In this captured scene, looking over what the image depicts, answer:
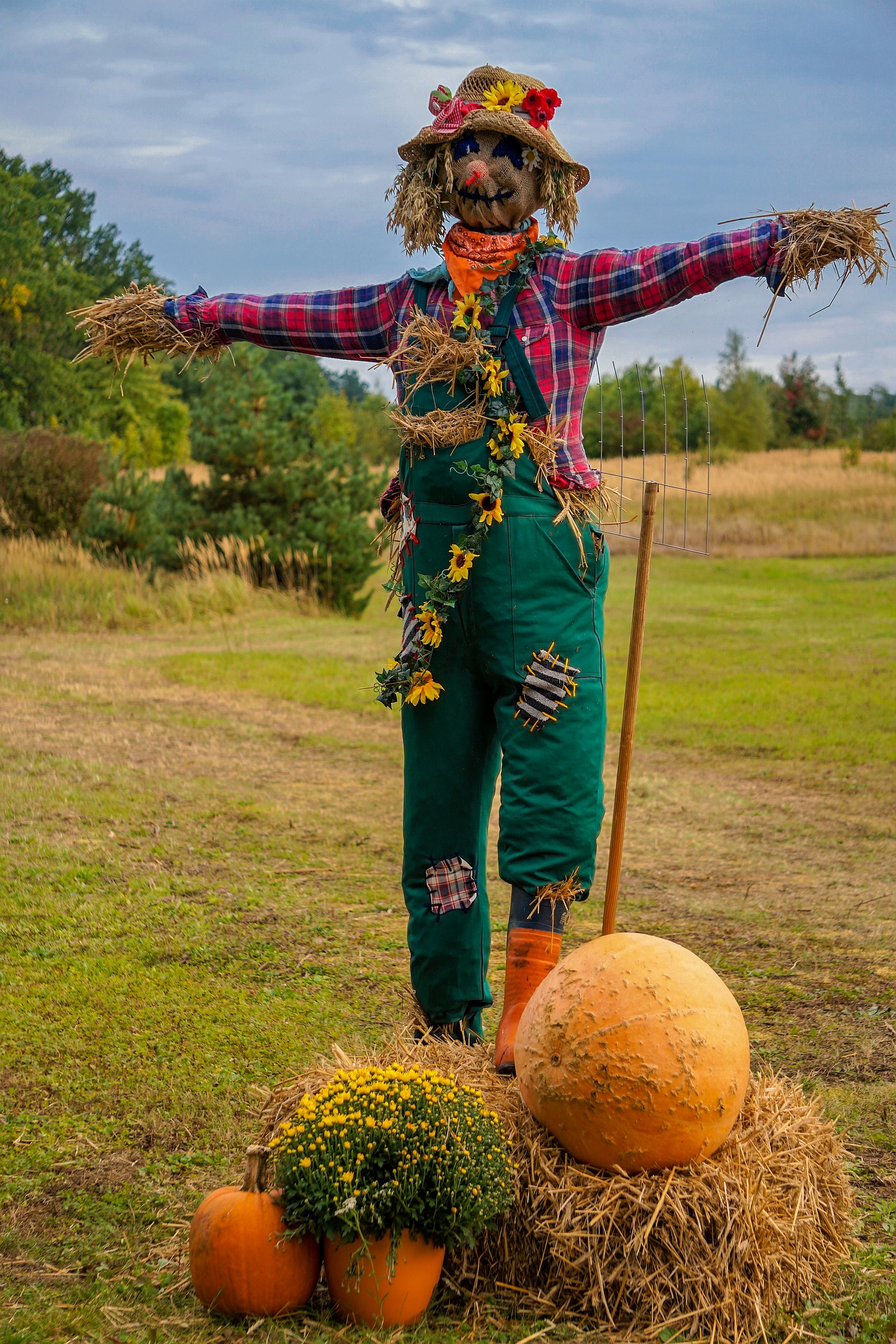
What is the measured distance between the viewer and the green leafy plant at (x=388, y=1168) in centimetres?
212

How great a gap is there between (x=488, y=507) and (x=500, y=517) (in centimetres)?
4

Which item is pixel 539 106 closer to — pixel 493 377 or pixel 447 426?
pixel 493 377

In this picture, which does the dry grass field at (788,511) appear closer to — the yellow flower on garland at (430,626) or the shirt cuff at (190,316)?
the shirt cuff at (190,316)

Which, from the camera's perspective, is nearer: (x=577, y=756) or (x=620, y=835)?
(x=620, y=835)

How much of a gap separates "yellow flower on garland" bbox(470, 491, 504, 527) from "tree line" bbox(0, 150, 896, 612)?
351 mm

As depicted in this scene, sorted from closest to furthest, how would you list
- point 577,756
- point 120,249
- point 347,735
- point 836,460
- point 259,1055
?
point 577,756, point 259,1055, point 347,735, point 836,460, point 120,249

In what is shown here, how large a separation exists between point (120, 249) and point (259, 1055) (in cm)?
4144

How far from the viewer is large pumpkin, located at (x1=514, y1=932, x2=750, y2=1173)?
90.0 inches

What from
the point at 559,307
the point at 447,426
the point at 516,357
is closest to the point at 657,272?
the point at 559,307


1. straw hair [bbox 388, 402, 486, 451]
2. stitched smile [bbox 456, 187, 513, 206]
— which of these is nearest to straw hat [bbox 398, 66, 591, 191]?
stitched smile [bbox 456, 187, 513, 206]

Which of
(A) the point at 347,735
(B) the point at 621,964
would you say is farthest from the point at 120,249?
(B) the point at 621,964

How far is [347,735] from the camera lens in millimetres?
8398

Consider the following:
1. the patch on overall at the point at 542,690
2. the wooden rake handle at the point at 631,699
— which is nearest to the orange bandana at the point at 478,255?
the wooden rake handle at the point at 631,699

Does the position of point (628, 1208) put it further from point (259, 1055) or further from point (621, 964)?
point (259, 1055)
